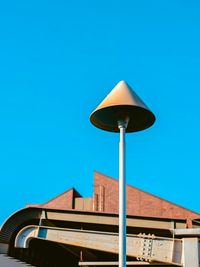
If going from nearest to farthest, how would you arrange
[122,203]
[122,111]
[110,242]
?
[122,203] < [122,111] < [110,242]

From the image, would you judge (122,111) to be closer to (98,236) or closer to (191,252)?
(191,252)

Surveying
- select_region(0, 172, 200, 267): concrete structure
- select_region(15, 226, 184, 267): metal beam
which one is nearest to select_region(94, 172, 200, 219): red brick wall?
select_region(0, 172, 200, 267): concrete structure

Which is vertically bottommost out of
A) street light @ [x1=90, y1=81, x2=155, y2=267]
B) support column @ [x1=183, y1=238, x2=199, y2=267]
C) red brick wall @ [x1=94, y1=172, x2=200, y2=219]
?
support column @ [x1=183, y1=238, x2=199, y2=267]

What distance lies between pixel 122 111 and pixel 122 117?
0.41ft

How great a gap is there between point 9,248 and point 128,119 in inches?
530

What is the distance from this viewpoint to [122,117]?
8.55 meters

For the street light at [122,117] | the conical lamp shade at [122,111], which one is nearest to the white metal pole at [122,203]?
the street light at [122,117]

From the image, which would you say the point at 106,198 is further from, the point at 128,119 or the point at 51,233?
the point at 128,119

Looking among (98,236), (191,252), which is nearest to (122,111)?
(191,252)

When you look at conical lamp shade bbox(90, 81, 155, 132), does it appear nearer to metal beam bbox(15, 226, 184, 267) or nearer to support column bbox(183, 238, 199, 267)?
support column bbox(183, 238, 199, 267)

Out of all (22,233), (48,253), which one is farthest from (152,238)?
(48,253)

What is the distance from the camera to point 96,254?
74.1 ft

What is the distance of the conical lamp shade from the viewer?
819 cm

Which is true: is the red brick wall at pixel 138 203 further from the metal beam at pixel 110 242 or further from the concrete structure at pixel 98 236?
the metal beam at pixel 110 242
